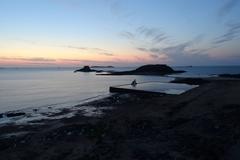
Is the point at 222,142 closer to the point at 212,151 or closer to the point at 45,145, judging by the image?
the point at 212,151

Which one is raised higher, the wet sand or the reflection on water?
the wet sand

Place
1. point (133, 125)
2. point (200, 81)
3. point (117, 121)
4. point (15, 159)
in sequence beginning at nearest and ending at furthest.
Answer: point (15, 159), point (133, 125), point (117, 121), point (200, 81)

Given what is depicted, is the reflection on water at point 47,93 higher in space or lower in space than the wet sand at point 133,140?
lower

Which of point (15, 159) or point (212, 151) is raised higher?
point (212, 151)

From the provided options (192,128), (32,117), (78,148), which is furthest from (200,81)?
(78,148)

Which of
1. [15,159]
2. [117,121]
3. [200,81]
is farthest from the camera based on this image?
[200,81]

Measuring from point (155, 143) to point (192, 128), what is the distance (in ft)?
10.2

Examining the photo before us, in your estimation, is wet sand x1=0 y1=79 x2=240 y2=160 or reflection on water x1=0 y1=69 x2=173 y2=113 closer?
wet sand x1=0 y1=79 x2=240 y2=160

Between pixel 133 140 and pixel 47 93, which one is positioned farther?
pixel 47 93

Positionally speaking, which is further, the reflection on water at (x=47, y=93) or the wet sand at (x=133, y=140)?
the reflection on water at (x=47, y=93)

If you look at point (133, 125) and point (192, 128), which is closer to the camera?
point (192, 128)

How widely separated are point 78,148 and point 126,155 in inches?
102

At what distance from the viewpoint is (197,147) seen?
435 inches

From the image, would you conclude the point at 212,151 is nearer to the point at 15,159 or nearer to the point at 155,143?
the point at 155,143
